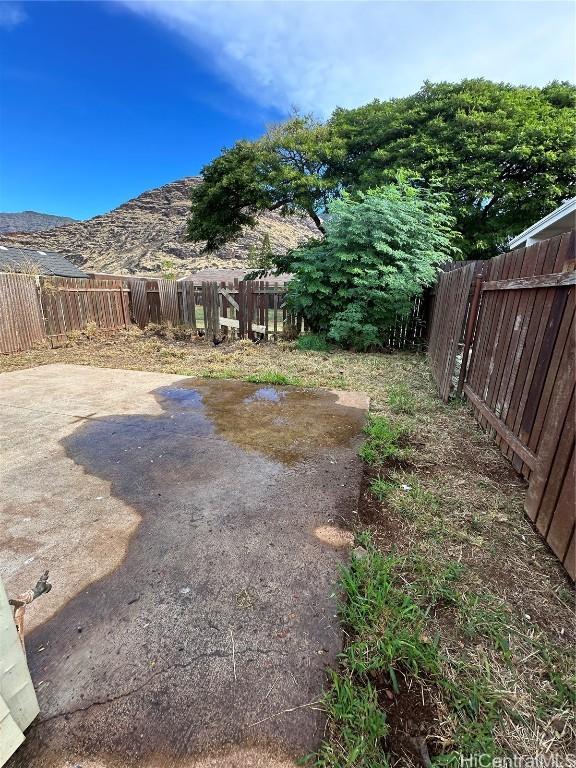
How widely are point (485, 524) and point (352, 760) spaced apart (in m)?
1.41

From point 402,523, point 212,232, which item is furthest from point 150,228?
point 402,523

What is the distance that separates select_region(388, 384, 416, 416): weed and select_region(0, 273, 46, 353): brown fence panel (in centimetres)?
781

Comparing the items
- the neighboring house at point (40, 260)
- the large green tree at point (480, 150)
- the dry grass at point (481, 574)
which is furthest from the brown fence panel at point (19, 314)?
the neighboring house at point (40, 260)

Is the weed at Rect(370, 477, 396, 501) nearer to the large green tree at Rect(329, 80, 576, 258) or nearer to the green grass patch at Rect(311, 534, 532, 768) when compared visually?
the green grass patch at Rect(311, 534, 532, 768)

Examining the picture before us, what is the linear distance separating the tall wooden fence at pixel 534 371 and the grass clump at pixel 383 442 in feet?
2.38

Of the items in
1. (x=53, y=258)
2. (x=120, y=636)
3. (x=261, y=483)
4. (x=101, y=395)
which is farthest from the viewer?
(x=53, y=258)

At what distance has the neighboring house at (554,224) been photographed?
21.6 ft

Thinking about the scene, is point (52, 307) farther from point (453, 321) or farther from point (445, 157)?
point (445, 157)

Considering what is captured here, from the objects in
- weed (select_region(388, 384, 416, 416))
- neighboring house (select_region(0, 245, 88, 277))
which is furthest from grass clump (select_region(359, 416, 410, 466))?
neighboring house (select_region(0, 245, 88, 277))

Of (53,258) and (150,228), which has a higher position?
(150,228)

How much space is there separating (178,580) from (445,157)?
13982 millimetres

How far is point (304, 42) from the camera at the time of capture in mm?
4809

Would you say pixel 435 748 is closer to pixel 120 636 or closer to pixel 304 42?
pixel 120 636

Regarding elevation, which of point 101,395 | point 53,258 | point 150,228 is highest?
point 150,228
